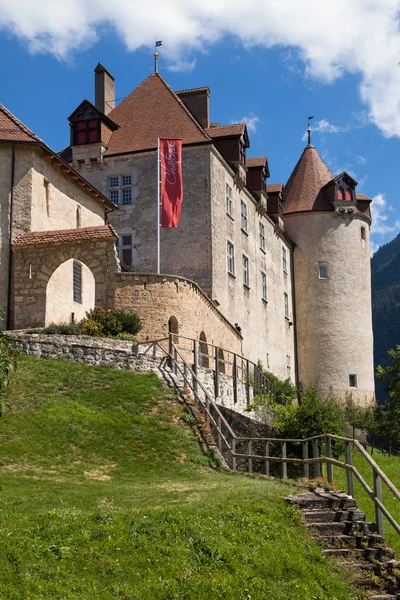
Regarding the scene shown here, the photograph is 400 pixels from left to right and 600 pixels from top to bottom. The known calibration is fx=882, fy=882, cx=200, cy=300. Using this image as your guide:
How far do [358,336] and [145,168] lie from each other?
70.6 feet

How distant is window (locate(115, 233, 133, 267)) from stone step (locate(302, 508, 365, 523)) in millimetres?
29675

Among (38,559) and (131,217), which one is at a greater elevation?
(131,217)

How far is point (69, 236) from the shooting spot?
3266 centimetres

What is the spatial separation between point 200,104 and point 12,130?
16.1m

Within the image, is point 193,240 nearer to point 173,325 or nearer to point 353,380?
point 173,325

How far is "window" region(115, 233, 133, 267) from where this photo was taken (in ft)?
145

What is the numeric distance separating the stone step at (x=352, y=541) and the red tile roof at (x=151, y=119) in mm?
31623

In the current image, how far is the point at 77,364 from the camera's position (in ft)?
91.2

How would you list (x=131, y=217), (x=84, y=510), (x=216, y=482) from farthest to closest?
1. (x=131, y=217)
2. (x=216, y=482)
3. (x=84, y=510)

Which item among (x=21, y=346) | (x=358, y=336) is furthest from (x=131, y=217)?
(x=358, y=336)

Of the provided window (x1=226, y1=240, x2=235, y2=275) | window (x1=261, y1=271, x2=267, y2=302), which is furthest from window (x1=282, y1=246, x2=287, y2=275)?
window (x1=226, y1=240, x2=235, y2=275)

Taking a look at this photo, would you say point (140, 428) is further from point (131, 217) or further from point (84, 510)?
point (131, 217)

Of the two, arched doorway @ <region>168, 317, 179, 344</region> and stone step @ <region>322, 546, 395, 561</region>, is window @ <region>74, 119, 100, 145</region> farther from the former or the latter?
stone step @ <region>322, 546, 395, 561</region>

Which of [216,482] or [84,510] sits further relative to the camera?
[216,482]
